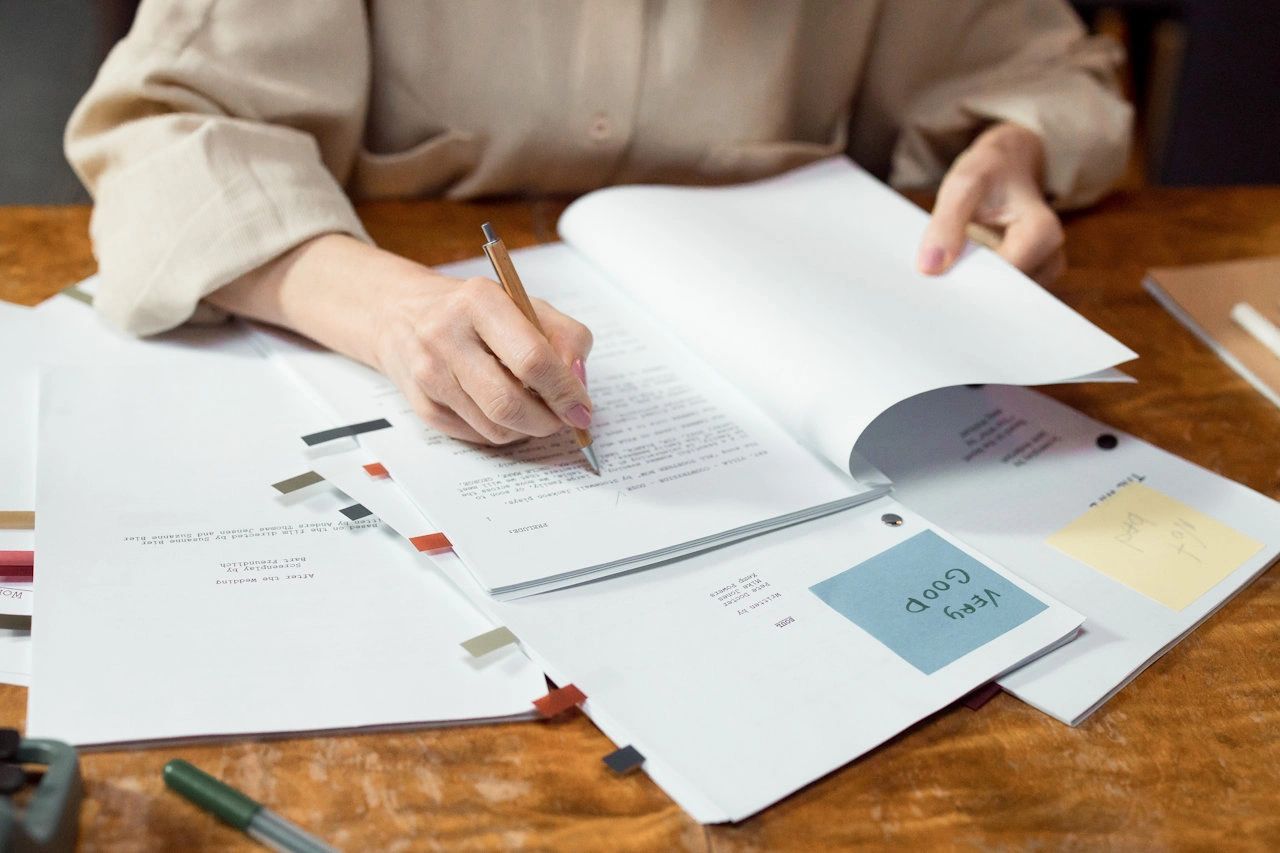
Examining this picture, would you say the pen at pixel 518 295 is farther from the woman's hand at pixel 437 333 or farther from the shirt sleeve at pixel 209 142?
the shirt sleeve at pixel 209 142

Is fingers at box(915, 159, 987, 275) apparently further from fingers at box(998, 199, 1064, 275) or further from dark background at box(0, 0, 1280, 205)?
dark background at box(0, 0, 1280, 205)

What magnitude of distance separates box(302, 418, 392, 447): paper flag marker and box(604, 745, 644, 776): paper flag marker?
280mm

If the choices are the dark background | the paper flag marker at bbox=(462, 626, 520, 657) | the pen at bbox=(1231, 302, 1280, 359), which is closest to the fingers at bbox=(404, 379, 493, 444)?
the paper flag marker at bbox=(462, 626, 520, 657)

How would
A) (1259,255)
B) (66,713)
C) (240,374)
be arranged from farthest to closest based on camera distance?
(1259,255), (240,374), (66,713)

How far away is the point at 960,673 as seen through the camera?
558mm

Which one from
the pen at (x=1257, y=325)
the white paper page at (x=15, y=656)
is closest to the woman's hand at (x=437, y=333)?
the white paper page at (x=15, y=656)

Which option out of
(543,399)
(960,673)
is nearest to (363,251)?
(543,399)

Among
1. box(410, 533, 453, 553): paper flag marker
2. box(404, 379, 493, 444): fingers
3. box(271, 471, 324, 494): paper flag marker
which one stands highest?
box(404, 379, 493, 444): fingers

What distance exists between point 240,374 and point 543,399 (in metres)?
0.24

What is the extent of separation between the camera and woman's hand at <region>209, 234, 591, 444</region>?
657mm

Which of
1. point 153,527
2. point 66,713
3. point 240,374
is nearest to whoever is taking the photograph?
point 66,713

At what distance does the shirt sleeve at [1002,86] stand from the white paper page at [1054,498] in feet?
1.24

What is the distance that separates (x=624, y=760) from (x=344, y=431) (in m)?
0.29

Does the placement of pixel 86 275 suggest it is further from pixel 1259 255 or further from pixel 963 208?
pixel 1259 255
